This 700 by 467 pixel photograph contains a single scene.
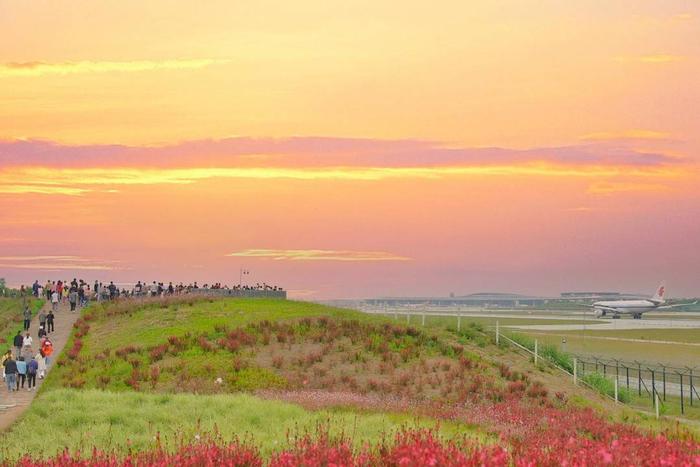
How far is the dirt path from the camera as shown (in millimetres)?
26438

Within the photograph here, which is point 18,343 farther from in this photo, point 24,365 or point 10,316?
point 10,316

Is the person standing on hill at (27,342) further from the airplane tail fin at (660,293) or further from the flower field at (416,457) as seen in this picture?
the airplane tail fin at (660,293)

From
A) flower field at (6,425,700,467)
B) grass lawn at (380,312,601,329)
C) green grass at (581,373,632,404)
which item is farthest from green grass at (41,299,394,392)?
flower field at (6,425,700,467)

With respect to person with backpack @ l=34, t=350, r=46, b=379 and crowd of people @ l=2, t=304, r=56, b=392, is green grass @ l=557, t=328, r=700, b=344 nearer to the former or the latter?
crowd of people @ l=2, t=304, r=56, b=392

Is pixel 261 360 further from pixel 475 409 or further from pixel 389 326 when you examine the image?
pixel 475 409

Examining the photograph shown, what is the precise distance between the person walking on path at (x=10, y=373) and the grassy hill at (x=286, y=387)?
1140mm

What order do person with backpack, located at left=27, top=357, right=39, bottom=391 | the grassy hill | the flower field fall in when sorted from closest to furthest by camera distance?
the flower field → the grassy hill → person with backpack, located at left=27, top=357, right=39, bottom=391

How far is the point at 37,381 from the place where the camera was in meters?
36.8

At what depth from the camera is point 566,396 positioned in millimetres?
36406

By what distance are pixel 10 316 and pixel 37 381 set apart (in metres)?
27.1

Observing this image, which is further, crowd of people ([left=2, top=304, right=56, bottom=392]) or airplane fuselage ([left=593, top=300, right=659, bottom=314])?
airplane fuselage ([left=593, top=300, right=659, bottom=314])

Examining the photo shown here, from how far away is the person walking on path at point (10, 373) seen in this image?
3297 centimetres

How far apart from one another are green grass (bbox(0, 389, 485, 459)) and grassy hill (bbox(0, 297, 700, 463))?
0.05 metres

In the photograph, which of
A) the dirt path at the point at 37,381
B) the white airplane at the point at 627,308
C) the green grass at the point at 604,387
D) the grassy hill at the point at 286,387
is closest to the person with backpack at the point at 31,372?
the dirt path at the point at 37,381
